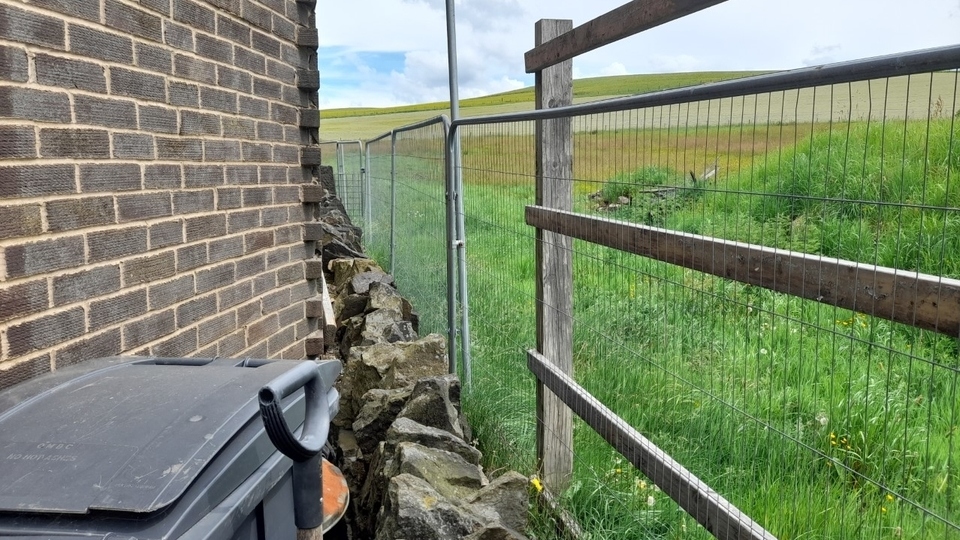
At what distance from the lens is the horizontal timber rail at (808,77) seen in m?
1.43

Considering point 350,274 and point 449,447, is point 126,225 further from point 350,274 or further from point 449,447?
point 350,274

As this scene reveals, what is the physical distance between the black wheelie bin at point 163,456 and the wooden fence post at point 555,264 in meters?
1.84

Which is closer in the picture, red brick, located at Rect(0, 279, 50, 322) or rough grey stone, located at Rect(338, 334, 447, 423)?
red brick, located at Rect(0, 279, 50, 322)

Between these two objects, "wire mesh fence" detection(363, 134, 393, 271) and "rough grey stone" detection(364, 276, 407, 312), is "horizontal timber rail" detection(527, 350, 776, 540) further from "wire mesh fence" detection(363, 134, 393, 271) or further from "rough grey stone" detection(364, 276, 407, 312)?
"wire mesh fence" detection(363, 134, 393, 271)

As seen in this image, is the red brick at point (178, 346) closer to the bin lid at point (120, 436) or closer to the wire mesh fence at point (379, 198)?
the bin lid at point (120, 436)

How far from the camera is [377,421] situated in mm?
4344

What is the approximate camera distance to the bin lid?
4.91 feet

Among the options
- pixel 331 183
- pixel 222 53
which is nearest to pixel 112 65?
pixel 222 53

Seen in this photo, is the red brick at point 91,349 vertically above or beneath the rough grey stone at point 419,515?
above

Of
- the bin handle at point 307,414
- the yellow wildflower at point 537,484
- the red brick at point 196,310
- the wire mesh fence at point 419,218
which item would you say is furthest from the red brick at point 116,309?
the wire mesh fence at point 419,218

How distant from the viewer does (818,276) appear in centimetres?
179

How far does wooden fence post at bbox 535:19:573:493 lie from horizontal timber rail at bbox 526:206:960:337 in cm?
90

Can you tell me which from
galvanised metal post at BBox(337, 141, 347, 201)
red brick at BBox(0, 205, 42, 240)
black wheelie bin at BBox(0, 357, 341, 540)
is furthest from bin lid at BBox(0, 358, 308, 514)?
galvanised metal post at BBox(337, 141, 347, 201)

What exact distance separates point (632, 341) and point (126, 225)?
6.25ft
